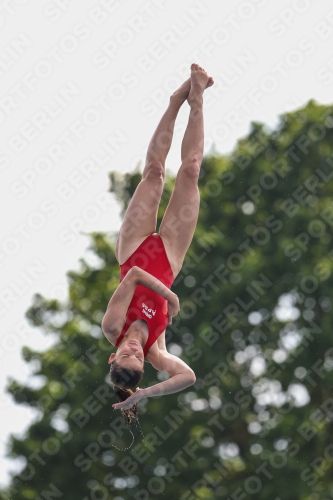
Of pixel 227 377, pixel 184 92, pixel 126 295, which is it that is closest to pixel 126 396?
pixel 126 295

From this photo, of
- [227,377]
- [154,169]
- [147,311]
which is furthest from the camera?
[227,377]

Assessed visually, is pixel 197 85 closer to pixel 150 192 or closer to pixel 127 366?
pixel 150 192

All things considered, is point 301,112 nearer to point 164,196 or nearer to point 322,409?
point 164,196

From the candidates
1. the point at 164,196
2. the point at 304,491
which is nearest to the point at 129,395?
the point at 304,491

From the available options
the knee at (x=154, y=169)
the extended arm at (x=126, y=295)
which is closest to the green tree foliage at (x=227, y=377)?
the knee at (x=154, y=169)

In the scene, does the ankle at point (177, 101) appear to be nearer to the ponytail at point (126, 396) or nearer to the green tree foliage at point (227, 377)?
the ponytail at point (126, 396)

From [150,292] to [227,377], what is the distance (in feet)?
27.8

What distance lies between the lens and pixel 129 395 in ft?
27.4

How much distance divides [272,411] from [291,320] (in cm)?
179

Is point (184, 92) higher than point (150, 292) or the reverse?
higher

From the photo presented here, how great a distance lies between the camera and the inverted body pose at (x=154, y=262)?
8086 millimetres

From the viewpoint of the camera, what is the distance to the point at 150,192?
903 centimetres

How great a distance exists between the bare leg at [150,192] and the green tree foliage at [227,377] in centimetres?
757

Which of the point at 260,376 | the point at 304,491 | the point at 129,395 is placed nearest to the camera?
the point at 129,395
